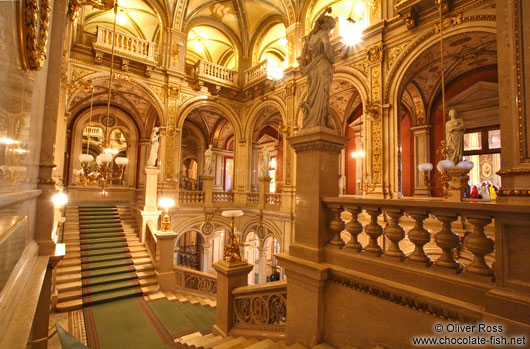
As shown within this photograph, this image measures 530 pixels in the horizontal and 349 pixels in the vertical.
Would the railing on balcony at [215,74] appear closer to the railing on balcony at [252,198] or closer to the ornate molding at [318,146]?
the railing on balcony at [252,198]

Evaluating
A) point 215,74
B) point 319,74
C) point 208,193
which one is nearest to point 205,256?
point 208,193

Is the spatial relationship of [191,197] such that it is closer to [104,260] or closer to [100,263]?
[104,260]

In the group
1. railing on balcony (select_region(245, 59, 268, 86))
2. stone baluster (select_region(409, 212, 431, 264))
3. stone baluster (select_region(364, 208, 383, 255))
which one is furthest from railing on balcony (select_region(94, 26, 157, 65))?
stone baluster (select_region(409, 212, 431, 264))

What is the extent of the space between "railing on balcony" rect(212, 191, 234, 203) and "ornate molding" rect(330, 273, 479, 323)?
37.5ft

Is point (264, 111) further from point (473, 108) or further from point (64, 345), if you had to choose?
point (64, 345)

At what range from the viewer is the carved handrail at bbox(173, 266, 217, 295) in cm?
782

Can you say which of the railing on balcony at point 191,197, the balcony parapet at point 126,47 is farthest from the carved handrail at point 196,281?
the balcony parapet at point 126,47

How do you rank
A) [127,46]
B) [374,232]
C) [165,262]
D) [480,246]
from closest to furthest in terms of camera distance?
[480,246], [374,232], [165,262], [127,46]

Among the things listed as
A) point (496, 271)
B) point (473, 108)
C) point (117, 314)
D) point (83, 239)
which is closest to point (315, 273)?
point (496, 271)

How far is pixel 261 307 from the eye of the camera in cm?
342

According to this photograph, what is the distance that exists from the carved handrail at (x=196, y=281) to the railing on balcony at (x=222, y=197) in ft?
19.1

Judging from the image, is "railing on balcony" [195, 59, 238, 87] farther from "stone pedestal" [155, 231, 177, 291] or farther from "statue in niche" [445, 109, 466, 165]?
"statue in niche" [445, 109, 466, 165]

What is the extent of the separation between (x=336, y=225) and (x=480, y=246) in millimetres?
1154

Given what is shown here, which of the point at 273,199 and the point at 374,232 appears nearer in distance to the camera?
the point at 374,232
